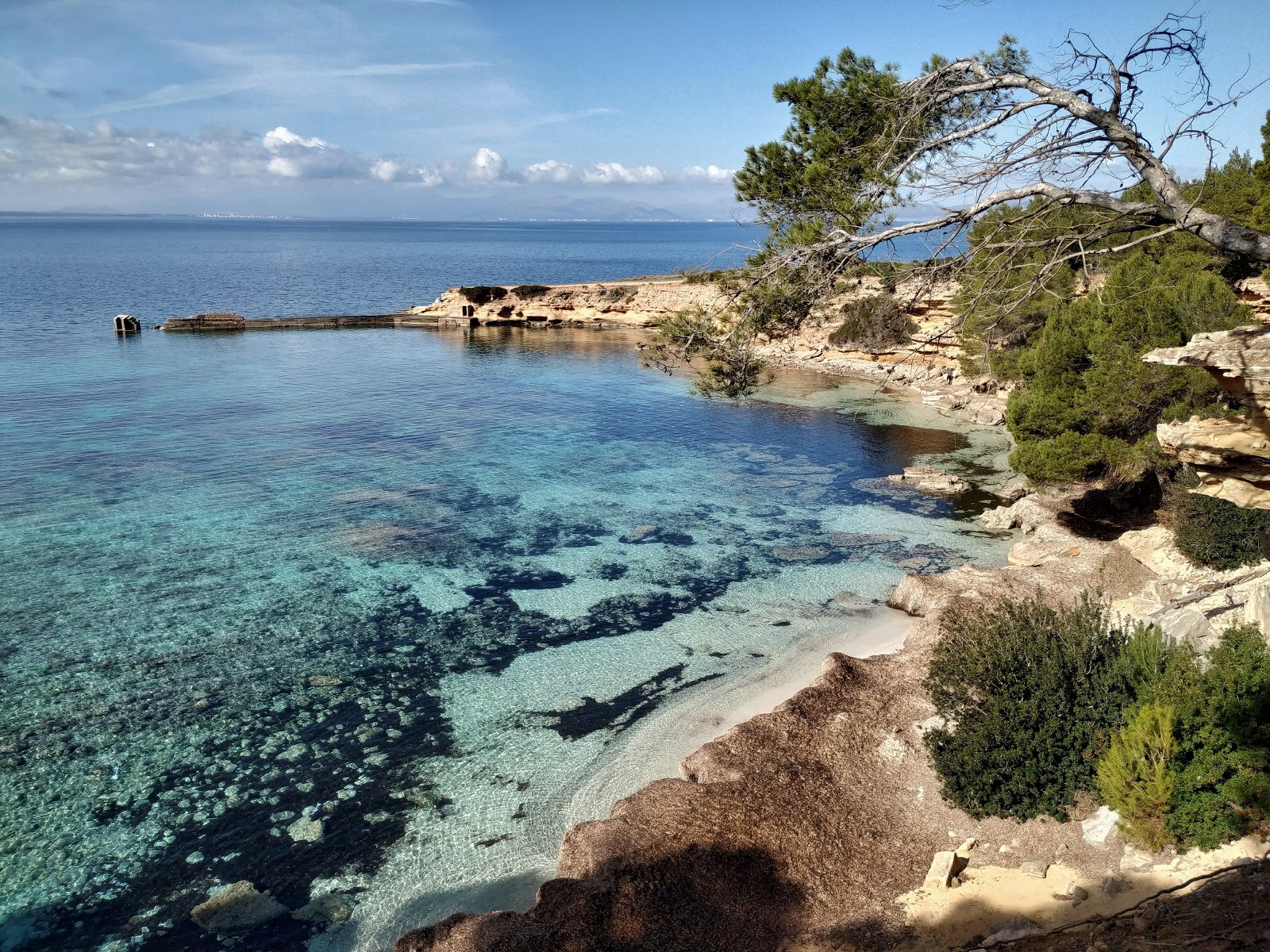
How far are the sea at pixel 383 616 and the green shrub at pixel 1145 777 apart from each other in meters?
6.86

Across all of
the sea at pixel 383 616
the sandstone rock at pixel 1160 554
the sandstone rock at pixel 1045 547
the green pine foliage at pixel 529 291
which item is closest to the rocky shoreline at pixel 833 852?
the sea at pixel 383 616

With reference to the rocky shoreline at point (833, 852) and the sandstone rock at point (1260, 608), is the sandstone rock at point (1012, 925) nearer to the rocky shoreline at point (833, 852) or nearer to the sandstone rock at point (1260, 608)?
the rocky shoreline at point (833, 852)

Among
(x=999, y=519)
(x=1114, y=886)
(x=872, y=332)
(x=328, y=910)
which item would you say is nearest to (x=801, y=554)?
(x=999, y=519)

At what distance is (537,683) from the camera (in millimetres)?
16750

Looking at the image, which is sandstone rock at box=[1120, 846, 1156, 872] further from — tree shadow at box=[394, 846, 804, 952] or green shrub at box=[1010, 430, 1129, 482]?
green shrub at box=[1010, 430, 1129, 482]

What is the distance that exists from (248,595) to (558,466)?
49.6ft

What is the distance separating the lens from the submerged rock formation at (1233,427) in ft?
27.0

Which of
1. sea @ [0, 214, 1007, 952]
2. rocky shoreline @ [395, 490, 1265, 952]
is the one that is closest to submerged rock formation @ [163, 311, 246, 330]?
sea @ [0, 214, 1007, 952]

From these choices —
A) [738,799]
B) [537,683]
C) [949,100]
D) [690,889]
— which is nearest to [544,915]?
[690,889]

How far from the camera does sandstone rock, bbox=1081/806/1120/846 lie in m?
9.49

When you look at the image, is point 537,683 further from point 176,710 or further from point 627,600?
point 176,710

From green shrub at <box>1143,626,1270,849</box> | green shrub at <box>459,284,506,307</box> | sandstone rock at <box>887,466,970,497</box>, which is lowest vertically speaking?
sandstone rock at <box>887,466,970,497</box>

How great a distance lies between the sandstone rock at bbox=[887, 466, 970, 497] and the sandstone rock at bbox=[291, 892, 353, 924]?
79.1 ft

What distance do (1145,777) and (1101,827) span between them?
0.93m
